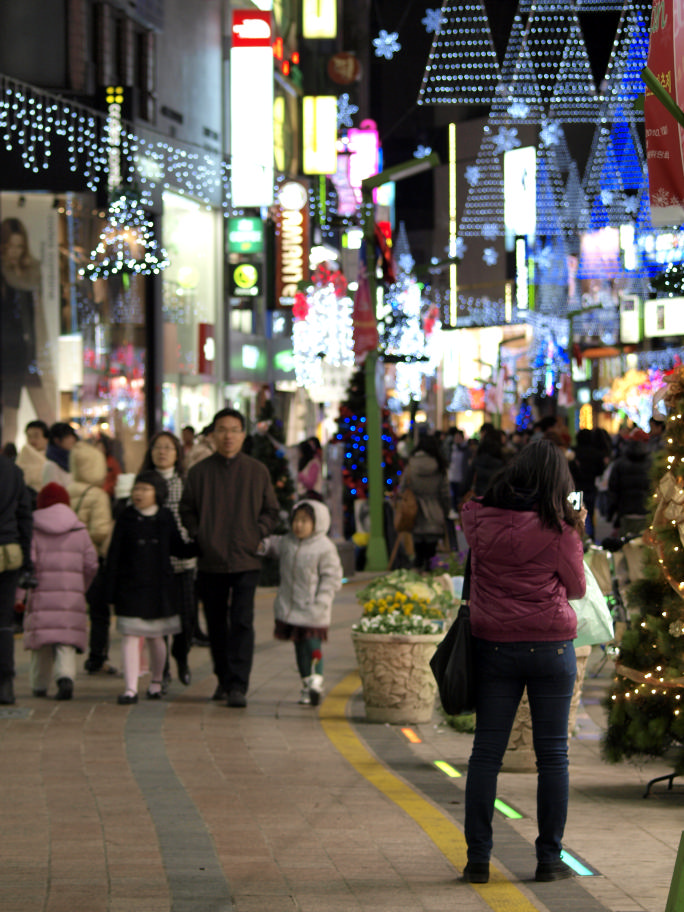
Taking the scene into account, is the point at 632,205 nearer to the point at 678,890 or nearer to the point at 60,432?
the point at 60,432

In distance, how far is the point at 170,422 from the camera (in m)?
31.4

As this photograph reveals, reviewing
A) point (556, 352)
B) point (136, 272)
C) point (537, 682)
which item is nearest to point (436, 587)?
point (537, 682)

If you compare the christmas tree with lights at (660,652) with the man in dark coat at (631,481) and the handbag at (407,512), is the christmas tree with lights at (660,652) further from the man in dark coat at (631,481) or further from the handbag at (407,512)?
the handbag at (407,512)

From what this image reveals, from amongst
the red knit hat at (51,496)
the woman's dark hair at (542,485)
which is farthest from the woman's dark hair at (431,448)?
the woman's dark hair at (542,485)

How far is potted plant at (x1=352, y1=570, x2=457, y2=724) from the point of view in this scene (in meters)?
10.5

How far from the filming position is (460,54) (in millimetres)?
23859

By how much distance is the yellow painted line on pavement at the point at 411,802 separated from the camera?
5.91 meters

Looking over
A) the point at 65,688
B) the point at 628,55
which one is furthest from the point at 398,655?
the point at 628,55

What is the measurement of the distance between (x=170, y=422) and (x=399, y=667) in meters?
21.3

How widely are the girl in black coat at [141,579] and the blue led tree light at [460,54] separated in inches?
526

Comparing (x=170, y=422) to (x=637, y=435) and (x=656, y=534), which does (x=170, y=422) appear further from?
(x=656, y=534)

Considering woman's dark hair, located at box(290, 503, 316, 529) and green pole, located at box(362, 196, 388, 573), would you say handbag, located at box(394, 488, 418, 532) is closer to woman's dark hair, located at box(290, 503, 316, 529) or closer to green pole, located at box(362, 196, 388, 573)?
green pole, located at box(362, 196, 388, 573)

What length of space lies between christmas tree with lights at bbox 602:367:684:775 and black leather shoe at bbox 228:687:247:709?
3.65 m

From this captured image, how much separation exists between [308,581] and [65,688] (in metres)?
1.97
